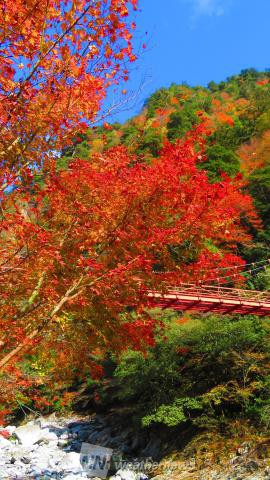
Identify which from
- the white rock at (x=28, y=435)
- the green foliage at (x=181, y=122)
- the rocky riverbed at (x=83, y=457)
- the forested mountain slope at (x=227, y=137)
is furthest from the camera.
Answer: the green foliage at (x=181, y=122)

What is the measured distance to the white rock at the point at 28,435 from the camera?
13586 mm

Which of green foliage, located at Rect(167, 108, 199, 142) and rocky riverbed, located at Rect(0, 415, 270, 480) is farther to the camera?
green foliage, located at Rect(167, 108, 199, 142)

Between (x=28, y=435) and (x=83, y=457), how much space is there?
322cm

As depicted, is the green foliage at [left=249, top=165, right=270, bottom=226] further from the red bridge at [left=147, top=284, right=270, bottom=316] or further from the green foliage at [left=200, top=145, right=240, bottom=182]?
the red bridge at [left=147, top=284, right=270, bottom=316]

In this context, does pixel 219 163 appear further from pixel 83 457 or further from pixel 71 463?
pixel 71 463

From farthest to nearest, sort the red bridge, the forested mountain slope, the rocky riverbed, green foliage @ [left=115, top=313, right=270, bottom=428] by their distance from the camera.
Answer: the forested mountain slope → green foliage @ [left=115, top=313, right=270, bottom=428] → the red bridge → the rocky riverbed

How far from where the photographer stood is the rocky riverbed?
26.8 ft

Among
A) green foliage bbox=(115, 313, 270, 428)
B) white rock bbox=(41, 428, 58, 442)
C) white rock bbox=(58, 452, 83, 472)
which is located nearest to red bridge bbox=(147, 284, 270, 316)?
green foliage bbox=(115, 313, 270, 428)

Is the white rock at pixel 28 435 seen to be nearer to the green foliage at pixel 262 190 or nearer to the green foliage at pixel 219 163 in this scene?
the green foliage at pixel 262 190

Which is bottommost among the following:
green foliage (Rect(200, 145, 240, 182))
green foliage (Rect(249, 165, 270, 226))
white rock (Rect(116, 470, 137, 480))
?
white rock (Rect(116, 470, 137, 480))

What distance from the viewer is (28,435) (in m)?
13.9

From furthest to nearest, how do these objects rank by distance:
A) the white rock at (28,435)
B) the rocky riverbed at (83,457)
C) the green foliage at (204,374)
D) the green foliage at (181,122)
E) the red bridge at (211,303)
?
the green foliage at (181,122)
the white rock at (28,435)
the green foliage at (204,374)
the red bridge at (211,303)
the rocky riverbed at (83,457)

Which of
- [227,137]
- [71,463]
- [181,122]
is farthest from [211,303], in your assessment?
[181,122]

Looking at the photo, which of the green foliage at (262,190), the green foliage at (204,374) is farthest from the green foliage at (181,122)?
the green foliage at (204,374)
